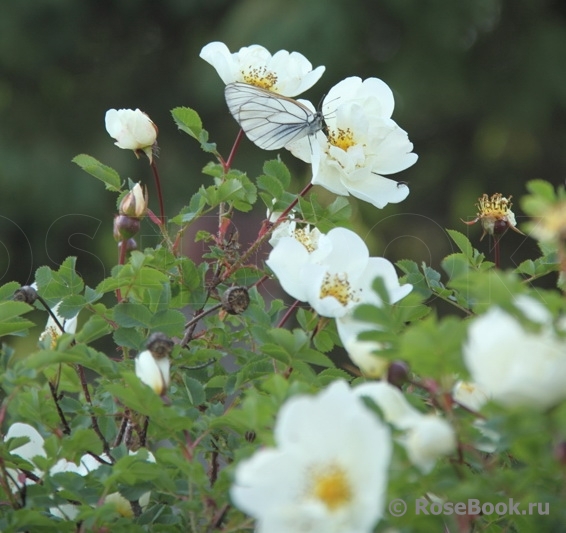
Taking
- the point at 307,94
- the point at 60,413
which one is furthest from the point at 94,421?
the point at 307,94

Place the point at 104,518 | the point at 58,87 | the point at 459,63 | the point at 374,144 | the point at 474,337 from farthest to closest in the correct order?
the point at 58,87
the point at 459,63
the point at 374,144
the point at 104,518
the point at 474,337

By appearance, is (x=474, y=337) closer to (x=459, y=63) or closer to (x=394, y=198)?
(x=394, y=198)

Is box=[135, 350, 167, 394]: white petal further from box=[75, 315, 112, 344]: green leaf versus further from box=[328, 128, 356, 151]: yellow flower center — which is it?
box=[328, 128, 356, 151]: yellow flower center

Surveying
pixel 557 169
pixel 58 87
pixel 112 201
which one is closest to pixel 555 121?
pixel 557 169

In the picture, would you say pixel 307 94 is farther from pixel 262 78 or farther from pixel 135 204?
pixel 135 204

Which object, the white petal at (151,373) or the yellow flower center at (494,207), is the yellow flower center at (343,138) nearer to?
the yellow flower center at (494,207)

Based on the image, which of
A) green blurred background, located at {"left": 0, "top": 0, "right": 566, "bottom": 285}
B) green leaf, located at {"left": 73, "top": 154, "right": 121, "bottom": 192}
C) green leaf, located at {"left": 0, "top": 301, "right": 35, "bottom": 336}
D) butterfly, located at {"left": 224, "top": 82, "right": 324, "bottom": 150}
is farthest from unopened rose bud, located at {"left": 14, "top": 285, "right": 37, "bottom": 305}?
green blurred background, located at {"left": 0, "top": 0, "right": 566, "bottom": 285}

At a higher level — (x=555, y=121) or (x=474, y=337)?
(x=474, y=337)
